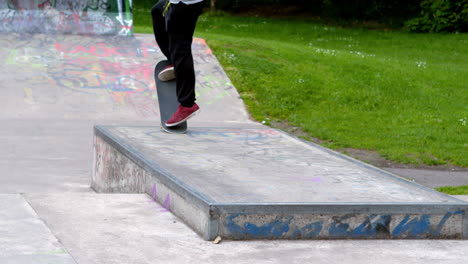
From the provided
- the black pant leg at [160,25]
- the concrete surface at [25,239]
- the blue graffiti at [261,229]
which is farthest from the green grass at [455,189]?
the concrete surface at [25,239]

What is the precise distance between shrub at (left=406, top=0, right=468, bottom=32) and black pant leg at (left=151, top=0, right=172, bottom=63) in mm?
21192

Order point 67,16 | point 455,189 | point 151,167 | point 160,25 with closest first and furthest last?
point 151,167 → point 160,25 → point 455,189 → point 67,16

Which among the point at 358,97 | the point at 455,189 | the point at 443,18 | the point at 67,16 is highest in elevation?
the point at 455,189

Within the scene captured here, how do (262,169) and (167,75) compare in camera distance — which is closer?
(262,169)

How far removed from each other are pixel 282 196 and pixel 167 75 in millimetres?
3094

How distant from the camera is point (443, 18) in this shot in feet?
85.2

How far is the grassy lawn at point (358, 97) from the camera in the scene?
32.8 ft

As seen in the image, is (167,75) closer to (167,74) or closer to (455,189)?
(167,74)

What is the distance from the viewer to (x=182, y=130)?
605cm

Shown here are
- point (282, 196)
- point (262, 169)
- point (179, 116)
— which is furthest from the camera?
point (179, 116)

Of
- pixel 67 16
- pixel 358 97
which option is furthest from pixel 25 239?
pixel 67 16

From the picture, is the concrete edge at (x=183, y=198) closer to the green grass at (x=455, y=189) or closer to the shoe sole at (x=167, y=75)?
the shoe sole at (x=167, y=75)

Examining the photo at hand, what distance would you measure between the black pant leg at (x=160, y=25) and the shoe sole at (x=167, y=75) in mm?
154

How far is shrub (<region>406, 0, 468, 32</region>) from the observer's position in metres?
25.5
